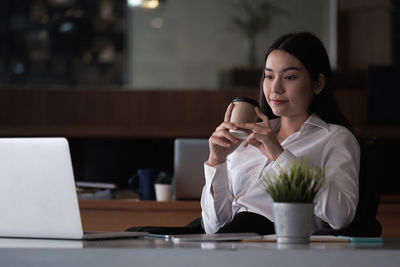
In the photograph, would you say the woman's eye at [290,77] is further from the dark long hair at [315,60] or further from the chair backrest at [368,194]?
the chair backrest at [368,194]

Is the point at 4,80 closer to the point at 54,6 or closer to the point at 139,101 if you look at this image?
the point at 54,6

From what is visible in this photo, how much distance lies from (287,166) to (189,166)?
1020mm

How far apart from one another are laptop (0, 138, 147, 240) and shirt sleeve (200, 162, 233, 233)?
66cm

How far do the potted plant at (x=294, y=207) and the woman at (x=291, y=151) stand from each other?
0.48 metres

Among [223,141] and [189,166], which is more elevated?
[223,141]

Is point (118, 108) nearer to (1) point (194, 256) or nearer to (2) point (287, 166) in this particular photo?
(2) point (287, 166)

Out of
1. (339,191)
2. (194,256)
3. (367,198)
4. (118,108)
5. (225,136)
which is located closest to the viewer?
(194,256)

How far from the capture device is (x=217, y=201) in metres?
1.98

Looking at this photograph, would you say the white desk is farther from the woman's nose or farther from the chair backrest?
the woman's nose

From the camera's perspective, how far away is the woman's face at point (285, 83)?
195 centimetres

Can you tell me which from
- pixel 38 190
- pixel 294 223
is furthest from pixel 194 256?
pixel 38 190

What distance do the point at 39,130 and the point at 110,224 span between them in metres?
2.28

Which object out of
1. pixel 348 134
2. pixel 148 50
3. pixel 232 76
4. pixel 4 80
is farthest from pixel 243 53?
pixel 348 134

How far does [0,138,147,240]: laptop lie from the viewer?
126 cm
